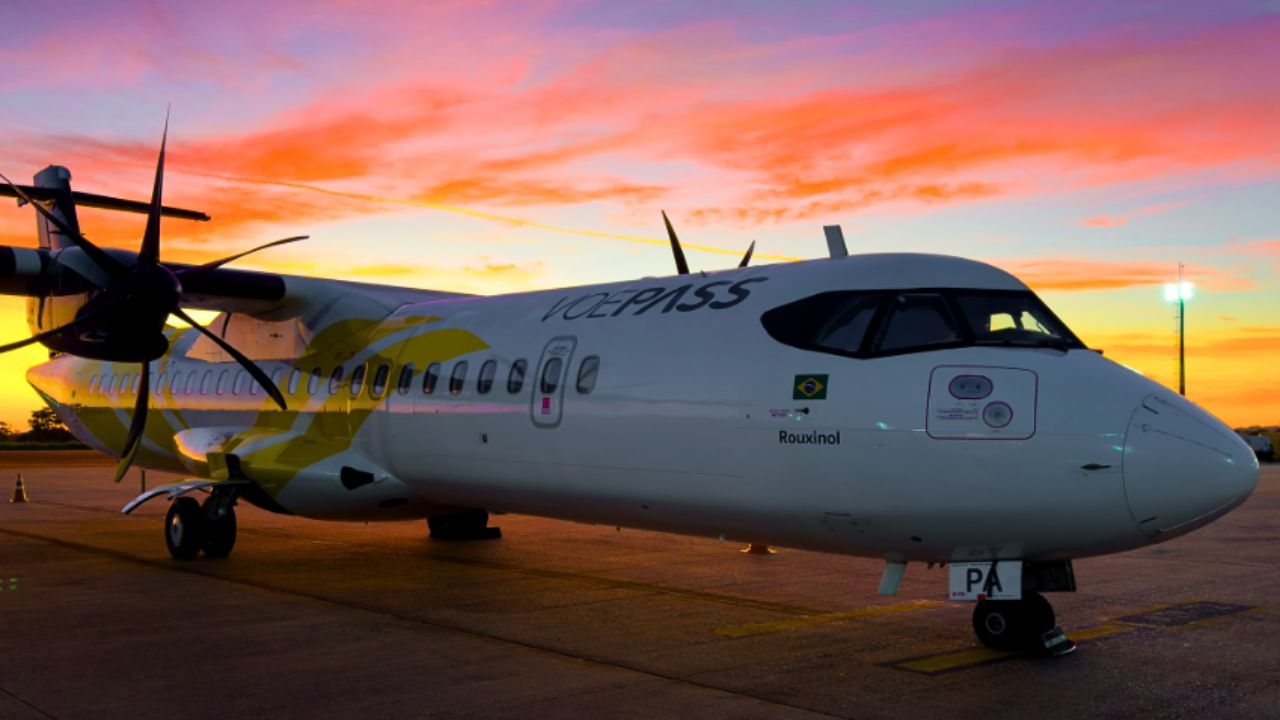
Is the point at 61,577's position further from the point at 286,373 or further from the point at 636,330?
the point at 636,330

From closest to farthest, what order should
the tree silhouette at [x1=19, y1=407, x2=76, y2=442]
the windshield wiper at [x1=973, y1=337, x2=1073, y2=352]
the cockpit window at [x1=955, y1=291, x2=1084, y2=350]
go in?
the windshield wiper at [x1=973, y1=337, x2=1073, y2=352] → the cockpit window at [x1=955, y1=291, x2=1084, y2=350] → the tree silhouette at [x1=19, y1=407, x2=76, y2=442]

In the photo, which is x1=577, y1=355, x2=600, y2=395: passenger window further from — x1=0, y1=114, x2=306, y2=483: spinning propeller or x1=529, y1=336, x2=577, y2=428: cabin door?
x1=0, y1=114, x2=306, y2=483: spinning propeller

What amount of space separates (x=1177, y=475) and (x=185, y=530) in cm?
1187

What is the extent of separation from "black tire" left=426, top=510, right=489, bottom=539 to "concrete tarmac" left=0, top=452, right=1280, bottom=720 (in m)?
0.53

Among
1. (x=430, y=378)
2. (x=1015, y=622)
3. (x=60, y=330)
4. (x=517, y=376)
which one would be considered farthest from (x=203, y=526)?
(x=1015, y=622)

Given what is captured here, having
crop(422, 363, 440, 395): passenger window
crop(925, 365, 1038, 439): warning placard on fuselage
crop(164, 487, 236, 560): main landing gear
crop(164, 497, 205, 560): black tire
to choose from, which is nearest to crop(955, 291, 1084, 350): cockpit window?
crop(925, 365, 1038, 439): warning placard on fuselage

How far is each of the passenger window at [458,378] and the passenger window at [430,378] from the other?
0.28m

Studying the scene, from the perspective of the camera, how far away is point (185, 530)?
A: 1418cm

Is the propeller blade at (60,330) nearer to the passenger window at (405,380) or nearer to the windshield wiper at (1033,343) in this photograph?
the passenger window at (405,380)

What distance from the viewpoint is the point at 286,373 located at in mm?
14539

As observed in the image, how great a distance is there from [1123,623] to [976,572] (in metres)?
2.91

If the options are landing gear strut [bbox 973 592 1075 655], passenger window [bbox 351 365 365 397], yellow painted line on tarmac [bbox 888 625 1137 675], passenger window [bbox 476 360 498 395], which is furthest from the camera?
passenger window [bbox 351 365 365 397]

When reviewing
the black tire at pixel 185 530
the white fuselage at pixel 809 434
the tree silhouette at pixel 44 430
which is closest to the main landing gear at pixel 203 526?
the black tire at pixel 185 530

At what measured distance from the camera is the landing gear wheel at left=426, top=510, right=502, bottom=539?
52.5ft
